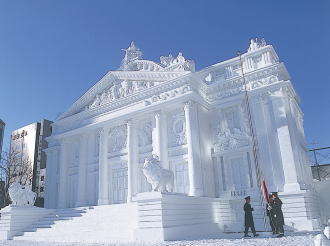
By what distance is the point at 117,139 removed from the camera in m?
26.3

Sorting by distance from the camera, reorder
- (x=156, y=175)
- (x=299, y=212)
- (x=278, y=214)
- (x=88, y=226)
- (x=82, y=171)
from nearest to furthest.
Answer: (x=278, y=214) < (x=156, y=175) < (x=299, y=212) < (x=88, y=226) < (x=82, y=171)

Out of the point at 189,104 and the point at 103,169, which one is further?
the point at 103,169

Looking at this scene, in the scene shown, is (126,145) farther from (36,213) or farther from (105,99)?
(36,213)

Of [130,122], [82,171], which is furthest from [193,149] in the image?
[82,171]

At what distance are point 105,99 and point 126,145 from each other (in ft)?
15.9

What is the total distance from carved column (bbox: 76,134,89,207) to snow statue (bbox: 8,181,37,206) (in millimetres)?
4686

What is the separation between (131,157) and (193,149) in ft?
18.4

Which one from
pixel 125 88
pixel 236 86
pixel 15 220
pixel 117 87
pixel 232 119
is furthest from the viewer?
pixel 117 87

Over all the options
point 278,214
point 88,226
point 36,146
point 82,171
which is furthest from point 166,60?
point 36,146

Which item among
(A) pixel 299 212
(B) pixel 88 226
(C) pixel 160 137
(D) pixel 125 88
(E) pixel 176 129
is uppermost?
(D) pixel 125 88

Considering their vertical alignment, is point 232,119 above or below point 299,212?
above

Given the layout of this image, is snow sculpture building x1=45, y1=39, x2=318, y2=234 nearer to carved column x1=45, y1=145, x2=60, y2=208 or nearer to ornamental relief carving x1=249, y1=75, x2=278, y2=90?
ornamental relief carving x1=249, y1=75, x2=278, y2=90

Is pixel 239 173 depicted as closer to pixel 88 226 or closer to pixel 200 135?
pixel 200 135

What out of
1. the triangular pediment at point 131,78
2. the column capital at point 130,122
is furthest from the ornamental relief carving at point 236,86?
the column capital at point 130,122
